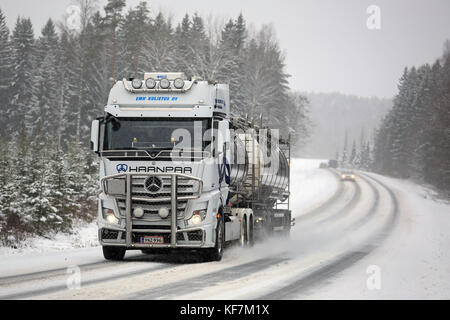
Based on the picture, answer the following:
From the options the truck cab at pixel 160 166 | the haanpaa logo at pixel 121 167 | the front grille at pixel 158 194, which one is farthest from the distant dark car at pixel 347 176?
the haanpaa logo at pixel 121 167

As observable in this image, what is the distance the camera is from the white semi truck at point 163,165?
14164 millimetres

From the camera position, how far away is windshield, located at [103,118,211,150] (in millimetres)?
14453

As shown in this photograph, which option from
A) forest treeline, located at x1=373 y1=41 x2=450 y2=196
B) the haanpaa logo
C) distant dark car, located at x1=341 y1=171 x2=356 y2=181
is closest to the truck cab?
the haanpaa logo

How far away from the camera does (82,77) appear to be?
5616 centimetres

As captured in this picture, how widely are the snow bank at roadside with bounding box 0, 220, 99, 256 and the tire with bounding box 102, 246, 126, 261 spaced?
2983 millimetres

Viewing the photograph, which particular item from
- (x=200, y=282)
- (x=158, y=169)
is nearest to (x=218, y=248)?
(x=158, y=169)

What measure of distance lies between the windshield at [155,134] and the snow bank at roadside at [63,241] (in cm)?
479

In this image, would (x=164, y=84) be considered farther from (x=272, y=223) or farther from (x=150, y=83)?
(x=272, y=223)

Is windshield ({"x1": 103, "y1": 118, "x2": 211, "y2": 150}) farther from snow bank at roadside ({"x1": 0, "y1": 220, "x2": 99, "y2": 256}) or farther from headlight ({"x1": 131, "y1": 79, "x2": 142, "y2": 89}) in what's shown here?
snow bank at roadside ({"x1": 0, "y1": 220, "x2": 99, "y2": 256})

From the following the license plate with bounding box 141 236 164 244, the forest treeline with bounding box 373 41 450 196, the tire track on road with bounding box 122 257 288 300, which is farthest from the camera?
the forest treeline with bounding box 373 41 450 196

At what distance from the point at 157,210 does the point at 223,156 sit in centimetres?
239

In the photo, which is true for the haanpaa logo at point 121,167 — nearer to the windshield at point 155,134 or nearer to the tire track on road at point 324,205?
the windshield at point 155,134

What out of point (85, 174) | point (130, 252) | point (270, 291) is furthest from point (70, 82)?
point (270, 291)
